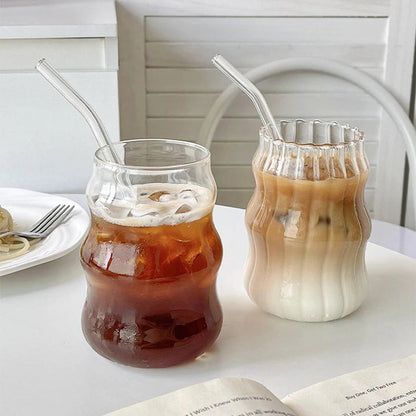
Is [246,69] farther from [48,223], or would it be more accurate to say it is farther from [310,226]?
[310,226]

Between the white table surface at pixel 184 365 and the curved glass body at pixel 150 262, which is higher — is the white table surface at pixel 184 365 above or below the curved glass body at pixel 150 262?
below

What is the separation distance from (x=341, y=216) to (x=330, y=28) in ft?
3.79

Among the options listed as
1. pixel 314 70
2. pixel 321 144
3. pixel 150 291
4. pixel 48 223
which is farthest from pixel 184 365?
pixel 314 70

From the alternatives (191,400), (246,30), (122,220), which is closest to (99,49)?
(246,30)

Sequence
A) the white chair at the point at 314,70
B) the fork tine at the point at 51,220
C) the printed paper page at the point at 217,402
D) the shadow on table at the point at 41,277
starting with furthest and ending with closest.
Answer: the white chair at the point at 314,70 → the fork tine at the point at 51,220 → the shadow on table at the point at 41,277 → the printed paper page at the point at 217,402

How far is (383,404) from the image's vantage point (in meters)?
0.53

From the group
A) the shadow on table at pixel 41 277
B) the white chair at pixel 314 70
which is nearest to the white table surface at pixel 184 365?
→ the shadow on table at pixel 41 277

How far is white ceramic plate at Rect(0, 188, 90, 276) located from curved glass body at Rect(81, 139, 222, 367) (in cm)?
17

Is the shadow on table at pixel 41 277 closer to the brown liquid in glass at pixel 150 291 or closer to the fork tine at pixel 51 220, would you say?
the fork tine at pixel 51 220

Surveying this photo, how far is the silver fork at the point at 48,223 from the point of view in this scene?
0.82 metres

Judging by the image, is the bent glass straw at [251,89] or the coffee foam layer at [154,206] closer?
the coffee foam layer at [154,206]

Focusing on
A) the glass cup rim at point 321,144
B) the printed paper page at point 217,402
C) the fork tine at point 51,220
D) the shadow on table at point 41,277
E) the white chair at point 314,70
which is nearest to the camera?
the printed paper page at point 217,402

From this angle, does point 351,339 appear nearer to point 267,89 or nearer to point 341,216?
point 341,216

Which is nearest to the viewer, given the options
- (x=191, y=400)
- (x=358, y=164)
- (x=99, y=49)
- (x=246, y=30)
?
(x=191, y=400)
